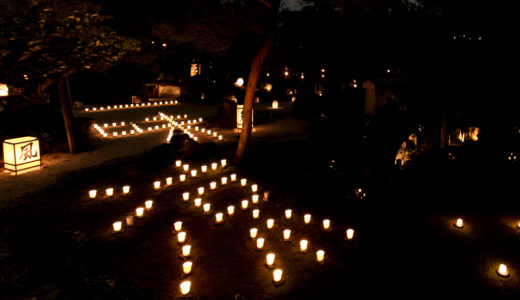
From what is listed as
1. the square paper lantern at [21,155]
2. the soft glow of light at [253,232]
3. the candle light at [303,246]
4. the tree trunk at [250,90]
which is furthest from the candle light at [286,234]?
the square paper lantern at [21,155]

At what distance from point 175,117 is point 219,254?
519 inches

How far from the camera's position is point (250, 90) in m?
9.41

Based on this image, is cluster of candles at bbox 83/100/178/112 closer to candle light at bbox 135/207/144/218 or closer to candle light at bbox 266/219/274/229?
candle light at bbox 135/207/144/218

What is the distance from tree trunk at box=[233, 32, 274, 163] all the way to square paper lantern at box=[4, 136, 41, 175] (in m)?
5.43

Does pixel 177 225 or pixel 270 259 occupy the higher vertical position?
pixel 177 225

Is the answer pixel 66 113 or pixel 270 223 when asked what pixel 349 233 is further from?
pixel 66 113

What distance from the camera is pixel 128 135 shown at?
43.9 ft

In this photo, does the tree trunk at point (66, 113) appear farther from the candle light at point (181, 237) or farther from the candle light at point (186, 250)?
the candle light at point (186, 250)

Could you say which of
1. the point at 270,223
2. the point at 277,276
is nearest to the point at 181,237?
the point at 270,223

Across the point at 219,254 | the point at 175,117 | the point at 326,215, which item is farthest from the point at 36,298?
the point at 175,117

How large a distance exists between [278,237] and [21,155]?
7.28 m

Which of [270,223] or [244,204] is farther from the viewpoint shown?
[244,204]

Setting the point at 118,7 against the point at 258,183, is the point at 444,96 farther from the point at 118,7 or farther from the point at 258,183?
the point at 118,7

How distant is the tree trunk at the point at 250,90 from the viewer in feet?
29.1
